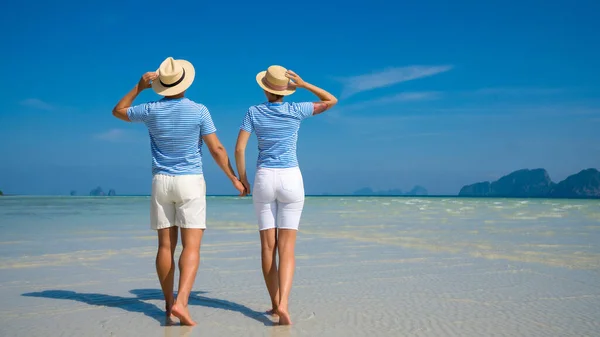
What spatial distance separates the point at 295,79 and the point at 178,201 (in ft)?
4.53

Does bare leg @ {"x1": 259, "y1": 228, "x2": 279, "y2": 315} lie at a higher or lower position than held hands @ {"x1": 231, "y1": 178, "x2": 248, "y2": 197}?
lower

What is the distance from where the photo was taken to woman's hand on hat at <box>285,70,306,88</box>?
428 cm

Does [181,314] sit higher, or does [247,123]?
[247,123]

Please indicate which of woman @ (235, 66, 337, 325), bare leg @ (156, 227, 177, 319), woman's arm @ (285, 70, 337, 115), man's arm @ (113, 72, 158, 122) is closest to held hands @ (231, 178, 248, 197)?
Answer: woman @ (235, 66, 337, 325)

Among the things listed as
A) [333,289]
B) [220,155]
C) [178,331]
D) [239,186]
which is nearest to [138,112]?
[220,155]

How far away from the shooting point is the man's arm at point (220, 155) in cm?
423

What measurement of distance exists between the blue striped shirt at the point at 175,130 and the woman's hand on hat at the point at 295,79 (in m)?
0.74

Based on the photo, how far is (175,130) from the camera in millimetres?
4105

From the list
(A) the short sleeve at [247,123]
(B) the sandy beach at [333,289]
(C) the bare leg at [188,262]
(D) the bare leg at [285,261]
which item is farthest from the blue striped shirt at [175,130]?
(B) the sandy beach at [333,289]

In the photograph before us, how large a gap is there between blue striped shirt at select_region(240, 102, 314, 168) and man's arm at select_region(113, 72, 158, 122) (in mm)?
859

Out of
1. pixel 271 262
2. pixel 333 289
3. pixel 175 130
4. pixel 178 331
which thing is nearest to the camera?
pixel 178 331

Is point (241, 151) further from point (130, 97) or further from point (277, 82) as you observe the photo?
point (130, 97)

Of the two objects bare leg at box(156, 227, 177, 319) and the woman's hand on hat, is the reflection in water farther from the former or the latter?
the woman's hand on hat

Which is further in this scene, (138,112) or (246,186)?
(246,186)
